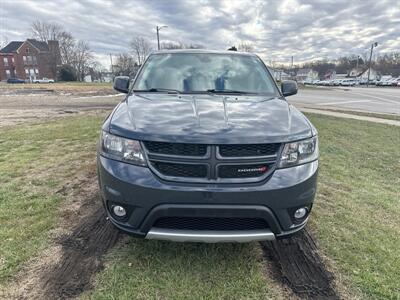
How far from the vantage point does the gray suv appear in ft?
6.89

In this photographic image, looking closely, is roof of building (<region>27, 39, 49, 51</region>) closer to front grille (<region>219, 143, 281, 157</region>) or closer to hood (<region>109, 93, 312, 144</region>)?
hood (<region>109, 93, 312, 144</region>)

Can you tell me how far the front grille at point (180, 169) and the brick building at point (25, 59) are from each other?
83957 millimetres

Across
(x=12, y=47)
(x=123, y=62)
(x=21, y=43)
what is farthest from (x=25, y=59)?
(x=123, y=62)

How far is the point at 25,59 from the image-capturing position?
7762cm

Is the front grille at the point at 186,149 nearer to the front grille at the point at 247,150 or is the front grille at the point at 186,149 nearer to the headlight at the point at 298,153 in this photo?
the front grille at the point at 247,150

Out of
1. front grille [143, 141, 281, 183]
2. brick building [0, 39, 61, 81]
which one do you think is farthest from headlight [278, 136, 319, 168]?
brick building [0, 39, 61, 81]

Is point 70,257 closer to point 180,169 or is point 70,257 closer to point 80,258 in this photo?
point 80,258

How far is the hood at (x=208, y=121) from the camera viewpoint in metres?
2.17

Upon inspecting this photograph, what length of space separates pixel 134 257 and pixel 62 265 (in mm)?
582

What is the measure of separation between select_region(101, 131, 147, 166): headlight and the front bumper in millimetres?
47

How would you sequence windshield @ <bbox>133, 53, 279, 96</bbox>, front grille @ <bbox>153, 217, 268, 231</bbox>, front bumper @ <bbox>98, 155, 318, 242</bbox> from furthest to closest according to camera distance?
1. windshield @ <bbox>133, 53, 279, 96</bbox>
2. front grille @ <bbox>153, 217, 268, 231</bbox>
3. front bumper @ <bbox>98, 155, 318, 242</bbox>

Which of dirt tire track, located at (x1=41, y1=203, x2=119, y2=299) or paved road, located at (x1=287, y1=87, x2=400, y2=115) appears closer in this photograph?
dirt tire track, located at (x1=41, y1=203, x2=119, y2=299)

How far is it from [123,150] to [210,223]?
0.84 meters

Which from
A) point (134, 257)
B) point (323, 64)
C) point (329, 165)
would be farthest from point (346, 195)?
point (323, 64)
